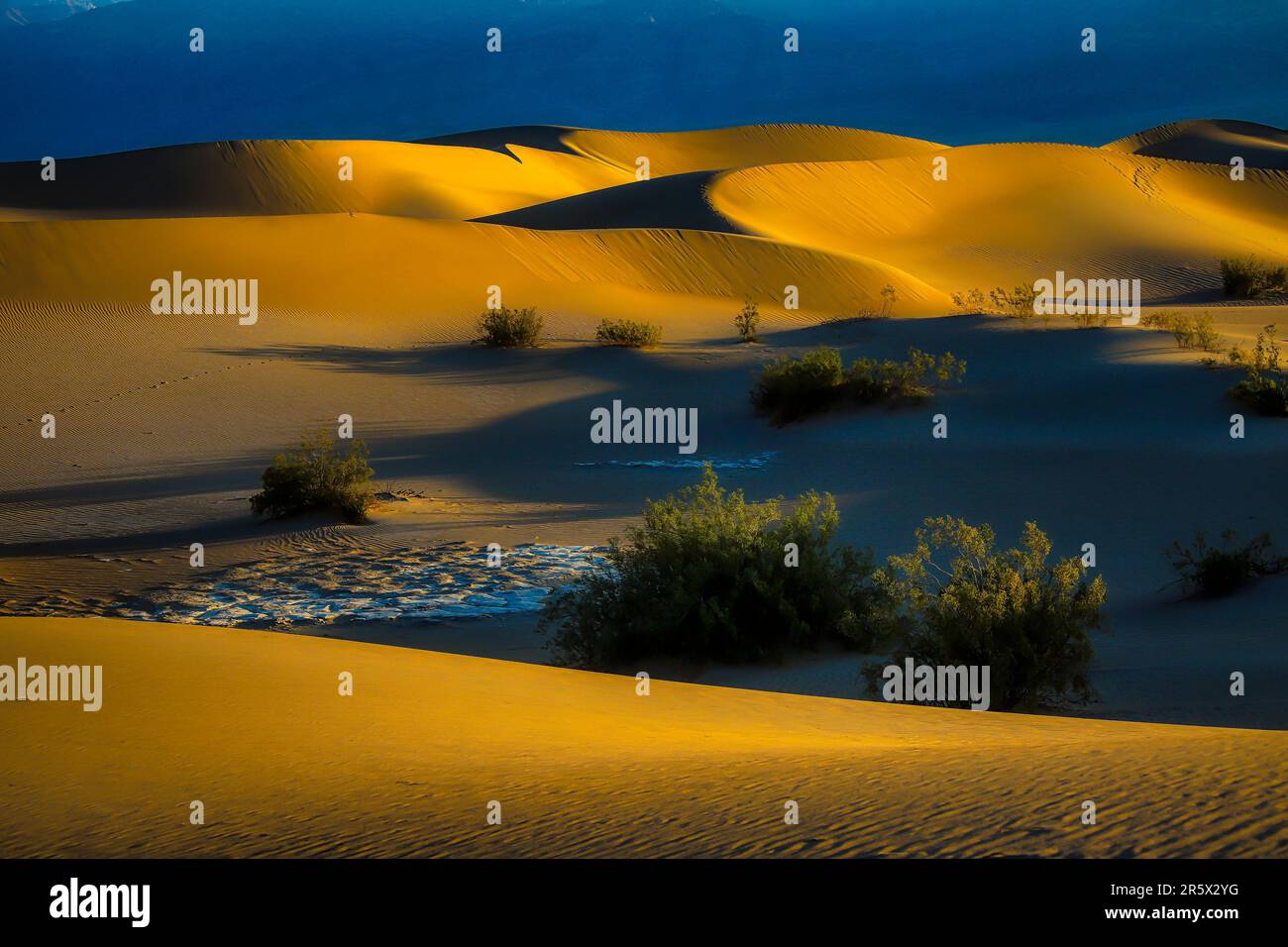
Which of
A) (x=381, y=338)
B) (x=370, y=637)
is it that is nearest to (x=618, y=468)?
(x=370, y=637)

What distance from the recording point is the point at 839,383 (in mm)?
21078

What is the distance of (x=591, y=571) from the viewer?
12.5 m

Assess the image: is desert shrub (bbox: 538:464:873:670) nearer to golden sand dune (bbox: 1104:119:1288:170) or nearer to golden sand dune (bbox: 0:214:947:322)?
golden sand dune (bbox: 0:214:947:322)

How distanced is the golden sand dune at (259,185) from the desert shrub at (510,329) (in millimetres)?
45356

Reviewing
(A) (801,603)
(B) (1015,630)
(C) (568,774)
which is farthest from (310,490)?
(C) (568,774)

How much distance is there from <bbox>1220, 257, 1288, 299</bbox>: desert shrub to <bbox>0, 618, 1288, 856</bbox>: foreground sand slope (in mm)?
38975

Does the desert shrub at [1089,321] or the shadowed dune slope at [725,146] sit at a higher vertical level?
the shadowed dune slope at [725,146]

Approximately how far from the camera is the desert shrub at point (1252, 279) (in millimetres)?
41531

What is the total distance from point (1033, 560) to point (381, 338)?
22524 mm

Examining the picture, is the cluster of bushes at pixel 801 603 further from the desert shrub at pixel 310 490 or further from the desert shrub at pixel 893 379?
the desert shrub at pixel 893 379

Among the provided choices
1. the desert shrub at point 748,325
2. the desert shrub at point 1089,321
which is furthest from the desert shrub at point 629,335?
the desert shrub at point 1089,321

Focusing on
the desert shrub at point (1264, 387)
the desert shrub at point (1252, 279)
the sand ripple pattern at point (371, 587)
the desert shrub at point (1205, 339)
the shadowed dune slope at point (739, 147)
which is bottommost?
the sand ripple pattern at point (371, 587)

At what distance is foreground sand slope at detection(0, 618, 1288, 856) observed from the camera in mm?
4023
